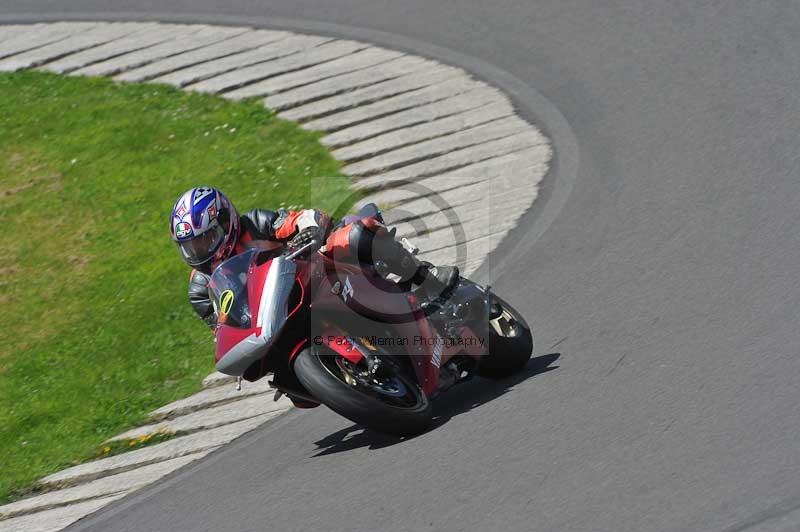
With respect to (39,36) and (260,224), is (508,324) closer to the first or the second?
(260,224)

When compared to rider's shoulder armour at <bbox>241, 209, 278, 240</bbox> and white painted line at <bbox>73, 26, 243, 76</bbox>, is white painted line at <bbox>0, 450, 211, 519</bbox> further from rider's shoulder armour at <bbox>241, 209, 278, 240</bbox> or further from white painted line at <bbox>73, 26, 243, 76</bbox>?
white painted line at <bbox>73, 26, 243, 76</bbox>

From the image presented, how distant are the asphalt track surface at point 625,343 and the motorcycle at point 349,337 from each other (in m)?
0.24

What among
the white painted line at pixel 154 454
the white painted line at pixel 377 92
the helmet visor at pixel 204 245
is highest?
the white painted line at pixel 377 92

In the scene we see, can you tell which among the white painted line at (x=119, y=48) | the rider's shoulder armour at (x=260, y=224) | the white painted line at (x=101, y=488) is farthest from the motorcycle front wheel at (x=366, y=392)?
the white painted line at (x=119, y=48)

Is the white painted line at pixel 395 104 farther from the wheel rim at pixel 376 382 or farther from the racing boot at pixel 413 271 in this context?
the wheel rim at pixel 376 382

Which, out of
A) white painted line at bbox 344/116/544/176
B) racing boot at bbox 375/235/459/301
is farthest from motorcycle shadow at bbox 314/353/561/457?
white painted line at bbox 344/116/544/176

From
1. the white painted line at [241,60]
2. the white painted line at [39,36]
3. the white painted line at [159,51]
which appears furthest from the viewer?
the white painted line at [39,36]

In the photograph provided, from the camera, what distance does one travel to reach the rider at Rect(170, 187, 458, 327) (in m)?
5.99

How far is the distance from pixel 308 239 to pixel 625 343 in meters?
1.86

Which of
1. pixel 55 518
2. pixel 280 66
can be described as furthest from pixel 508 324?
pixel 280 66

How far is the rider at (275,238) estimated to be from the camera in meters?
5.99

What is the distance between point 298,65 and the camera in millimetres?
12047

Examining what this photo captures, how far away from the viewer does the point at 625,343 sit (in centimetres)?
645

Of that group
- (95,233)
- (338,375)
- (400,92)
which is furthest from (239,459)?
(400,92)
